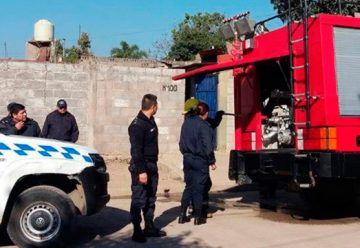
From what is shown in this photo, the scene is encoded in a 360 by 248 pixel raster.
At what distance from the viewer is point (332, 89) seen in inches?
287

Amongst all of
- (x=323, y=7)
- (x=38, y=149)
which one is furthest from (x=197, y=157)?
(x=323, y=7)

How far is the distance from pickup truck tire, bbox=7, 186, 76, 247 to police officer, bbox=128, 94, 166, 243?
2.78ft

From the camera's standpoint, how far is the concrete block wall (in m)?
13.1

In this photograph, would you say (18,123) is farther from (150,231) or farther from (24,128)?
(150,231)

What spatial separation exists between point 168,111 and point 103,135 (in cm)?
183

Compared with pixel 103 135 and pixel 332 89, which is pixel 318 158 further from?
pixel 103 135

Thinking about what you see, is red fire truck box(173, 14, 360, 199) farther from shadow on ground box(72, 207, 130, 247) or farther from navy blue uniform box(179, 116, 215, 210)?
shadow on ground box(72, 207, 130, 247)

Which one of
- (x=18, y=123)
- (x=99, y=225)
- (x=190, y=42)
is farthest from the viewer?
(x=190, y=42)

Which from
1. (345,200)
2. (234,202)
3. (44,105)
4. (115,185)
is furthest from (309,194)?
(44,105)

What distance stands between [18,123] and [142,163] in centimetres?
243

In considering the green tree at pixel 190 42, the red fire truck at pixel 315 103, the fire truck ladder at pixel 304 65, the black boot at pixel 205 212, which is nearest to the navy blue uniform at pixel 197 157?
the black boot at pixel 205 212

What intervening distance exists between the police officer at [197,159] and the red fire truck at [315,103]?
2.80ft

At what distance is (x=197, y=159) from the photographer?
810 centimetres

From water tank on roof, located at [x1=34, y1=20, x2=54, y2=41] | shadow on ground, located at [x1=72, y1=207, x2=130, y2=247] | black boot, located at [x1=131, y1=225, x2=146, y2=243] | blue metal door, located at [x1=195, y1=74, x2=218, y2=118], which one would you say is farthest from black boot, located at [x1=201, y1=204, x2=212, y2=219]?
water tank on roof, located at [x1=34, y1=20, x2=54, y2=41]
